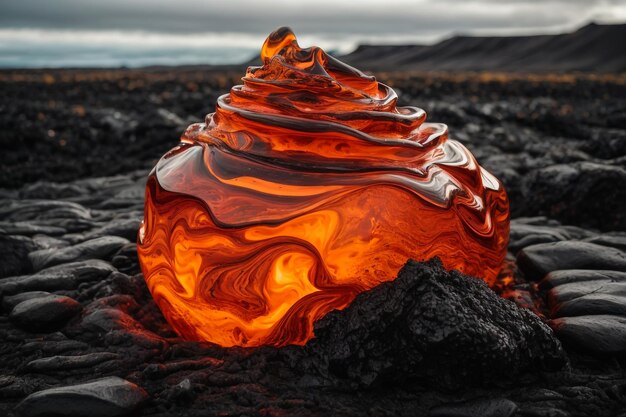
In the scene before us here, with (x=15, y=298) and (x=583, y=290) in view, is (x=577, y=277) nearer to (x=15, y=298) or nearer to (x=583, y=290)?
(x=583, y=290)

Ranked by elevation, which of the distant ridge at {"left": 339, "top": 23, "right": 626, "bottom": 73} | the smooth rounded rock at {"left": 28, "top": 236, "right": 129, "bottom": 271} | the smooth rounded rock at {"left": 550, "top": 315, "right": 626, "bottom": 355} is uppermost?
the distant ridge at {"left": 339, "top": 23, "right": 626, "bottom": 73}

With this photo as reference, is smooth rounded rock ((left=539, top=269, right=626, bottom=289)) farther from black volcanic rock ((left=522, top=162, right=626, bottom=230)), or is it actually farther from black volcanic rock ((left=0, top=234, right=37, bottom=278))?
black volcanic rock ((left=0, top=234, right=37, bottom=278))

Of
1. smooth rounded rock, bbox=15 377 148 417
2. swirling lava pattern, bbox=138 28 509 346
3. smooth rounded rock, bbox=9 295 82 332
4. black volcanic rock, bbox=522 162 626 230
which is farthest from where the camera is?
black volcanic rock, bbox=522 162 626 230

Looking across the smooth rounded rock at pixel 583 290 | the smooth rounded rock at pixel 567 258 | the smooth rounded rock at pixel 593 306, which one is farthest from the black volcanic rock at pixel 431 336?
the smooth rounded rock at pixel 567 258

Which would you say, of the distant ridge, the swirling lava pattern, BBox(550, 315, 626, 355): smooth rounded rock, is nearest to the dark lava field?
BBox(550, 315, 626, 355): smooth rounded rock

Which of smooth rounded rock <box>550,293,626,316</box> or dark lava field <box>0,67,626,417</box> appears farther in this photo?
smooth rounded rock <box>550,293,626,316</box>

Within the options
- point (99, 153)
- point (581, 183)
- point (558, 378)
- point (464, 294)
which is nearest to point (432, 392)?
point (464, 294)

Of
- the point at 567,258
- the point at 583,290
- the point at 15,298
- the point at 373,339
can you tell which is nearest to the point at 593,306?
the point at 583,290

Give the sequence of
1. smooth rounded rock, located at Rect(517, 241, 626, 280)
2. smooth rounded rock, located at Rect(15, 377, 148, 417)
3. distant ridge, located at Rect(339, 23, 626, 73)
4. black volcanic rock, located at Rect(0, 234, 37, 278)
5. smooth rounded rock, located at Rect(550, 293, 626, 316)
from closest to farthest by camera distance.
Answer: smooth rounded rock, located at Rect(15, 377, 148, 417)
smooth rounded rock, located at Rect(550, 293, 626, 316)
smooth rounded rock, located at Rect(517, 241, 626, 280)
black volcanic rock, located at Rect(0, 234, 37, 278)
distant ridge, located at Rect(339, 23, 626, 73)
